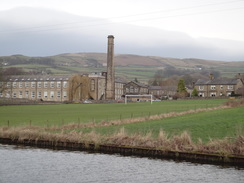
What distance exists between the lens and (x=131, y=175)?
19641 millimetres

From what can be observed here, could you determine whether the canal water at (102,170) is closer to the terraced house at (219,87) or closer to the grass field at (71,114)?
the grass field at (71,114)

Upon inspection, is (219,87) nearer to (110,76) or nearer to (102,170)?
(110,76)

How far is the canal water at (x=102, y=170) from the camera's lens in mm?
18752

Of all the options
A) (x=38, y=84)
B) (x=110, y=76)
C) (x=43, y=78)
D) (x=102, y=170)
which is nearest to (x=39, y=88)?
(x=38, y=84)

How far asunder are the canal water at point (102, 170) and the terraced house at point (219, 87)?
92593mm

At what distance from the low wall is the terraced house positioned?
88.7 metres

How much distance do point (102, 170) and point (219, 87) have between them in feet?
325

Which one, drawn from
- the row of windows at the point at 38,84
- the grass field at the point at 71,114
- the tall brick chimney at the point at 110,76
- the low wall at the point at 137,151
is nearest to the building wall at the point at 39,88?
the row of windows at the point at 38,84

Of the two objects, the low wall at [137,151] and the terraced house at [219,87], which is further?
the terraced house at [219,87]

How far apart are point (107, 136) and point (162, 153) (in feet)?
17.7

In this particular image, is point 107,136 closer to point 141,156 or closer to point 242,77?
point 141,156

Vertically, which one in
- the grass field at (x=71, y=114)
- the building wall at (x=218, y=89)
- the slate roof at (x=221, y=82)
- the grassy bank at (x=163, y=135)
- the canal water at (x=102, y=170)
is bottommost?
the canal water at (x=102, y=170)

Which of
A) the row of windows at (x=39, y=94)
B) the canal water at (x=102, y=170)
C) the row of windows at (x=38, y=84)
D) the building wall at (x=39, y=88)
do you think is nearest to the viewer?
the canal water at (x=102, y=170)

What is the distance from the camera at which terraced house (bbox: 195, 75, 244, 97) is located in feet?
369
